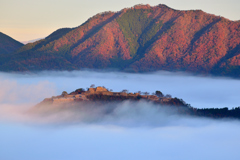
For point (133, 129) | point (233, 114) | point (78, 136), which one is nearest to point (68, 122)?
point (78, 136)

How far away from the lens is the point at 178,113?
182375mm

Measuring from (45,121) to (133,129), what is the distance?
25.3 m

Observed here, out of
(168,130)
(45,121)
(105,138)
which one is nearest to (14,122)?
(45,121)

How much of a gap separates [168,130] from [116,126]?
15.3 m

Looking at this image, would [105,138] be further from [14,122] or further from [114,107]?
[14,122]

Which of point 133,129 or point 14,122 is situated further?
point 14,122

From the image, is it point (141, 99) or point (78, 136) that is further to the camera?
point (141, 99)

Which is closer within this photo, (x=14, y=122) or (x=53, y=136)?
(x=53, y=136)

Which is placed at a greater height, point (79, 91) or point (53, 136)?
point (79, 91)

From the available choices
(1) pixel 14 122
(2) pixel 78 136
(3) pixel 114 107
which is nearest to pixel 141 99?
(3) pixel 114 107

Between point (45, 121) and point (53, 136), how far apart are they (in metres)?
5.36

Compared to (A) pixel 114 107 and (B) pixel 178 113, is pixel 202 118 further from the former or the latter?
(A) pixel 114 107

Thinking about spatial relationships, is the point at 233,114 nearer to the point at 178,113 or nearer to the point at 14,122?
the point at 178,113

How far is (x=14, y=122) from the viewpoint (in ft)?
614
